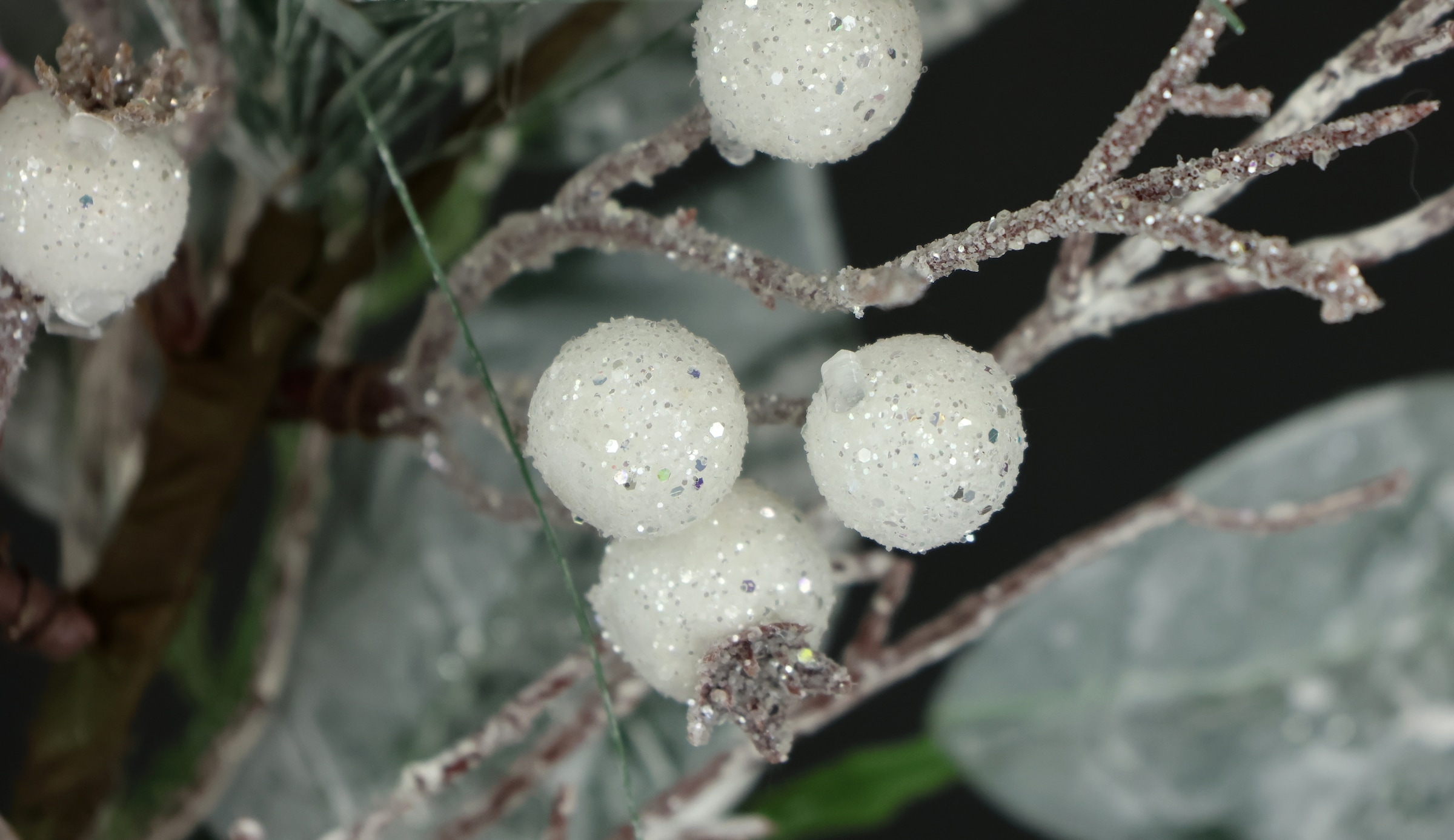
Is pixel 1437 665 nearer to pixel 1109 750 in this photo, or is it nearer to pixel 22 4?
pixel 1109 750

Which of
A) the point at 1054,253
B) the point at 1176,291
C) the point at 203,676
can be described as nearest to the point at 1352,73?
the point at 1176,291

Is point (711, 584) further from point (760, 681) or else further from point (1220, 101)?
point (1220, 101)

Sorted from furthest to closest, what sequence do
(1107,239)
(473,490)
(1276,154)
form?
1. (1107,239)
2. (473,490)
3. (1276,154)

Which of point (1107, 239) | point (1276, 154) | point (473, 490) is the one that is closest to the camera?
point (1276, 154)

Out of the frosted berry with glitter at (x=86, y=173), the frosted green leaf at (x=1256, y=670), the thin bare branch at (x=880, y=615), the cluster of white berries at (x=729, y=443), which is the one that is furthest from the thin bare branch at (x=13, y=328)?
the frosted green leaf at (x=1256, y=670)

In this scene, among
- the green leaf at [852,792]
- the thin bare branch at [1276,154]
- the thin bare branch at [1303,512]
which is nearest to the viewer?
the thin bare branch at [1276,154]

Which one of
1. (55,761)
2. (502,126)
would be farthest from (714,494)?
(55,761)

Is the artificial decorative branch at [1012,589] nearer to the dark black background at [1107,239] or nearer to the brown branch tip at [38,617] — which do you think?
the dark black background at [1107,239]
